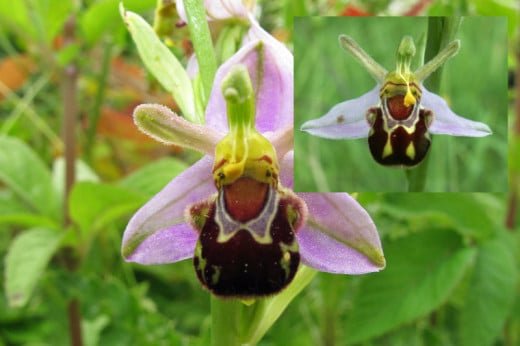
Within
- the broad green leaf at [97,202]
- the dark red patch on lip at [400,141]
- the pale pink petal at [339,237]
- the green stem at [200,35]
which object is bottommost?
the broad green leaf at [97,202]

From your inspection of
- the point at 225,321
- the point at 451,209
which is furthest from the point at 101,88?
the point at 225,321

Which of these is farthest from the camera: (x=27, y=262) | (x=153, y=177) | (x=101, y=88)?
(x=101, y=88)

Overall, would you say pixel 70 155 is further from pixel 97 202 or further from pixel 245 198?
pixel 245 198

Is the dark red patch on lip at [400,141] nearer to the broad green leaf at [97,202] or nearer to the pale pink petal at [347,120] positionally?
the pale pink petal at [347,120]

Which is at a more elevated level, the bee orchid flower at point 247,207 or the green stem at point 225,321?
the bee orchid flower at point 247,207

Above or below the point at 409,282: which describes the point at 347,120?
above

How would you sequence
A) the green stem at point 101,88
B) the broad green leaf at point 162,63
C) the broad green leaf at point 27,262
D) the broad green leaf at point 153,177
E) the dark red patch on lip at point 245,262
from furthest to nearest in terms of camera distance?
the green stem at point 101,88 < the broad green leaf at point 153,177 < the broad green leaf at point 27,262 < the broad green leaf at point 162,63 < the dark red patch on lip at point 245,262

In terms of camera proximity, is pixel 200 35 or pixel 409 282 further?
pixel 409 282

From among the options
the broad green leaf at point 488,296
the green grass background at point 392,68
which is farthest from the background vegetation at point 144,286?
the green grass background at point 392,68
